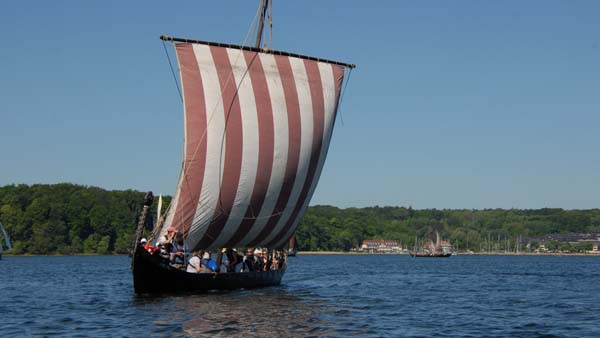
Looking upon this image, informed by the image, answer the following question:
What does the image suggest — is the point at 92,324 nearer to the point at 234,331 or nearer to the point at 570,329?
the point at 234,331

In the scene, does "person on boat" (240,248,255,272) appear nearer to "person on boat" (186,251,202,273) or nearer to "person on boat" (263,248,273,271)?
"person on boat" (263,248,273,271)

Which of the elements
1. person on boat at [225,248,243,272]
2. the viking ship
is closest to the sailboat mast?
the viking ship

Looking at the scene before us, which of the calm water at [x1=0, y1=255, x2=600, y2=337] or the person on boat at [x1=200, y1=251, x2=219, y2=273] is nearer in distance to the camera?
the calm water at [x1=0, y1=255, x2=600, y2=337]

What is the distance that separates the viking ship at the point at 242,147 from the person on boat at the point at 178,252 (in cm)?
35

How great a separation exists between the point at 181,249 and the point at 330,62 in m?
11.4

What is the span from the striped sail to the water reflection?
318 cm

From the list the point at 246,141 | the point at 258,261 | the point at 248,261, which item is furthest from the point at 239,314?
the point at 258,261

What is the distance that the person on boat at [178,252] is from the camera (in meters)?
31.3

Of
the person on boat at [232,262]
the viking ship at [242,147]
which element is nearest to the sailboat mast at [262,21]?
the viking ship at [242,147]

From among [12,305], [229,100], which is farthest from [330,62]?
[12,305]

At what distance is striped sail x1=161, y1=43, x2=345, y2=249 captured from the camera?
3291 cm

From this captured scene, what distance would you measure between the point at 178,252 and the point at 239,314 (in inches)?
255

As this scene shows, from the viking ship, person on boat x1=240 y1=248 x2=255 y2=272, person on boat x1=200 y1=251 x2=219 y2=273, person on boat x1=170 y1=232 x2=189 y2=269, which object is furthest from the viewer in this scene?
person on boat x1=240 y1=248 x2=255 y2=272

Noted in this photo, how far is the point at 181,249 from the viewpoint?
32094 millimetres
